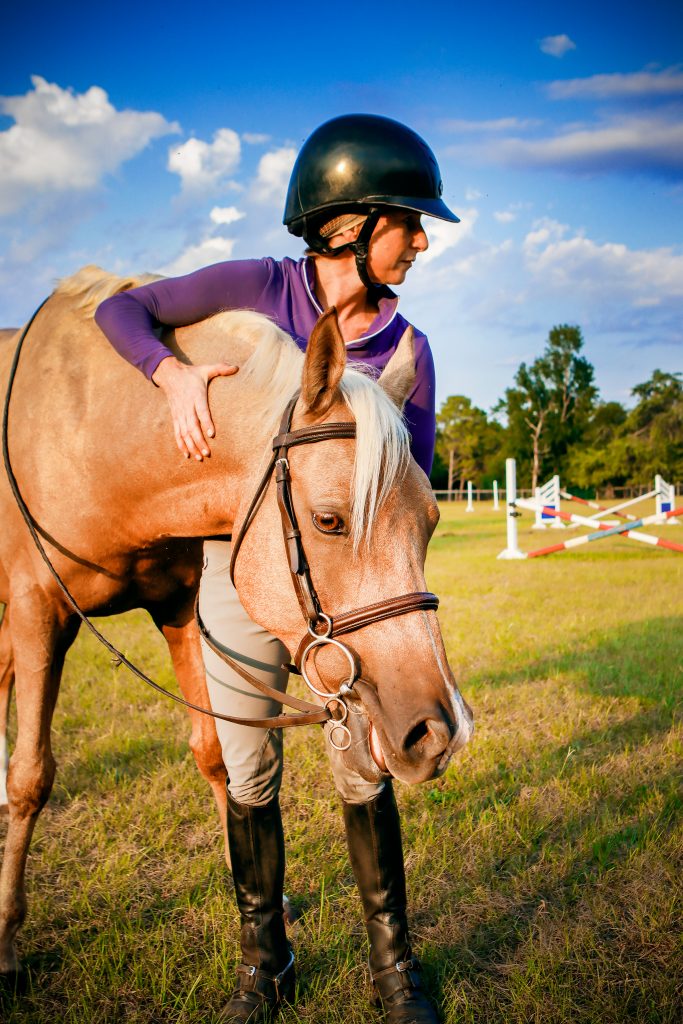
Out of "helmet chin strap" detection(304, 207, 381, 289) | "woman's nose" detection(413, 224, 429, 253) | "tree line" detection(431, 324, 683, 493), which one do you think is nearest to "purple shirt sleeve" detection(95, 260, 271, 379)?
"helmet chin strap" detection(304, 207, 381, 289)

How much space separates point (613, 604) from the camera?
830 cm

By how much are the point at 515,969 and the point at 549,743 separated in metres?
2.02

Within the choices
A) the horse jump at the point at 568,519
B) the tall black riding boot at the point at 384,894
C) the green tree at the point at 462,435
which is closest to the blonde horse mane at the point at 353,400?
the tall black riding boot at the point at 384,894

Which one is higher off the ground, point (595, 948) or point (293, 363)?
point (293, 363)

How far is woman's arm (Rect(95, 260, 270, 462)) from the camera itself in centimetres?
208

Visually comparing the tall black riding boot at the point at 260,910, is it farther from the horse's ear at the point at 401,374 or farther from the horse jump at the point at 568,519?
the horse jump at the point at 568,519

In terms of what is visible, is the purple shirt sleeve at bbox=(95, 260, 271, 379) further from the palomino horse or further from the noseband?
the noseband

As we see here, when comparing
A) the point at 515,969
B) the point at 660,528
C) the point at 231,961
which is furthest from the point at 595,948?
the point at 660,528

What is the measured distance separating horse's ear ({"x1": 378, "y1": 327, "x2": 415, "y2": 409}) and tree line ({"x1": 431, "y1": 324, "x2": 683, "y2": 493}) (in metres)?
47.6

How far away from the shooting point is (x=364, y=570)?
5.58 feet

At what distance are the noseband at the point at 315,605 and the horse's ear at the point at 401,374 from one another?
305 mm

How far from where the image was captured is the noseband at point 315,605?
1652mm

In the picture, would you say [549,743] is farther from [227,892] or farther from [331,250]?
[331,250]

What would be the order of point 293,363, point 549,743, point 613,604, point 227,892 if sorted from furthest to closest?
point 613,604, point 549,743, point 227,892, point 293,363
